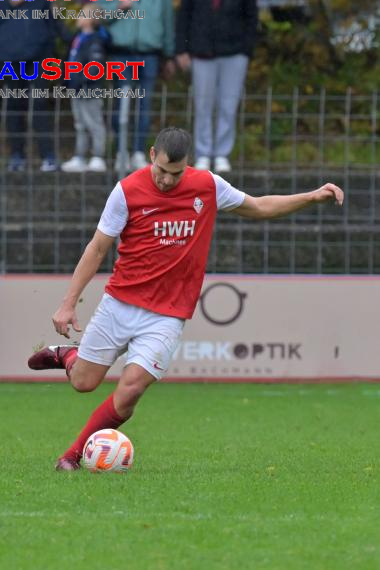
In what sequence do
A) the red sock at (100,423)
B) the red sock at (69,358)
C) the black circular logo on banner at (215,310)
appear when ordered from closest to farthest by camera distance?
1. the red sock at (100,423)
2. the red sock at (69,358)
3. the black circular logo on banner at (215,310)

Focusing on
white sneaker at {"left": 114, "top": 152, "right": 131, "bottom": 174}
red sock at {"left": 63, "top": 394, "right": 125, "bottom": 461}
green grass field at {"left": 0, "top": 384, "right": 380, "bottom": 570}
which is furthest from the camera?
white sneaker at {"left": 114, "top": 152, "right": 131, "bottom": 174}

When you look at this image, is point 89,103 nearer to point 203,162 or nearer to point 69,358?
point 203,162

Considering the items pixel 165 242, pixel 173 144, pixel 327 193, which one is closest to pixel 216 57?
pixel 327 193

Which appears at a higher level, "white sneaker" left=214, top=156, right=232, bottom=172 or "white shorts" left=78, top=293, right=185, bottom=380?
"white sneaker" left=214, top=156, right=232, bottom=172

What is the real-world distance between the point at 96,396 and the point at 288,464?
5.16 metres

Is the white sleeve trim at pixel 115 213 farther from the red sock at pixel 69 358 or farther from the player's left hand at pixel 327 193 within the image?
the player's left hand at pixel 327 193

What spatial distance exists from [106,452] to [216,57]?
926cm

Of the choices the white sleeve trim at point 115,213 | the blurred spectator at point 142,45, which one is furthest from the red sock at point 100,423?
the blurred spectator at point 142,45

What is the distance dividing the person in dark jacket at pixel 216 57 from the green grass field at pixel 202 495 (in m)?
4.97

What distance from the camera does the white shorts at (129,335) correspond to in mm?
7918

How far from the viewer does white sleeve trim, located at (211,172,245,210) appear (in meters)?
8.04

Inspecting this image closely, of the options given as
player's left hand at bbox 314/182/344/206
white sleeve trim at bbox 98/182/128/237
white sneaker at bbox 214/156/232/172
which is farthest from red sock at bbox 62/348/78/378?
white sneaker at bbox 214/156/232/172

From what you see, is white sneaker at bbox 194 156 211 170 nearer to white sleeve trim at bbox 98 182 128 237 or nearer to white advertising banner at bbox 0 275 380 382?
white advertising banner at bbox 0 275 380 382

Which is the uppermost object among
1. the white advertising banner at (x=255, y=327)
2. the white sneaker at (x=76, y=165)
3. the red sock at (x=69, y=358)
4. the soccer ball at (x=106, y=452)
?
the white sneaker at (x=76, y=165)
